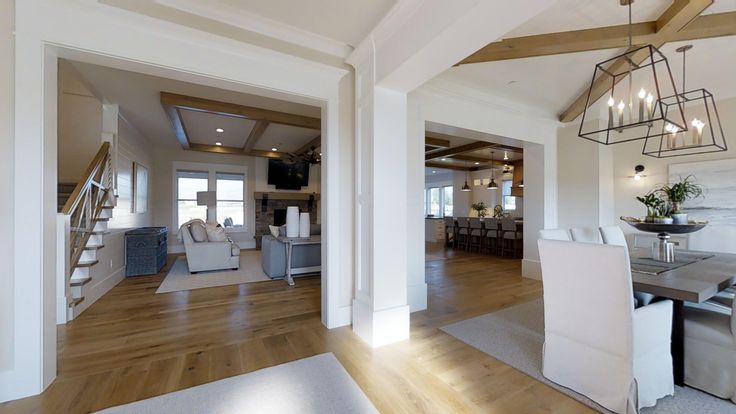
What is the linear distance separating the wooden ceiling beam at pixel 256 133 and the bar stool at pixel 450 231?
5.73 metres

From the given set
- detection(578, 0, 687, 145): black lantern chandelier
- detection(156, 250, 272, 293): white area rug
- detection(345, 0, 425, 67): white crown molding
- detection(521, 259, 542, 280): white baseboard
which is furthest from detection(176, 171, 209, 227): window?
detection(578, 0, 687, 145): black lantern chandelier

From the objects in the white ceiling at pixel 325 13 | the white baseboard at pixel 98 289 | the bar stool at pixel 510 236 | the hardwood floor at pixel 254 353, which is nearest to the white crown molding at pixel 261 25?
the white ceiling at pixel 325 13

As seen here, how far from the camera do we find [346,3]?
217 centimetres

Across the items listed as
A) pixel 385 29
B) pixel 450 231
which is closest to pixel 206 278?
pixel 385 29

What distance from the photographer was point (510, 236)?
22.3ft

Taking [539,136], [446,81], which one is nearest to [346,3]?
[446,81]

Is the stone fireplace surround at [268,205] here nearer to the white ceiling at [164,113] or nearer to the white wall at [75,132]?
the white ceiling at [164,113]

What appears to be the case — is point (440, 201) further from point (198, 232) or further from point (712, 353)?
point (712, 353)

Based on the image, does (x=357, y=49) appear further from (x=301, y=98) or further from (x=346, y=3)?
(x=301, y=98)

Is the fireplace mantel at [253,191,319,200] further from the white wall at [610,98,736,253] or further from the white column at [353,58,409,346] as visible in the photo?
the white wall at [610,98,736,253]

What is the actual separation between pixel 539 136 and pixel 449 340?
12.3ft

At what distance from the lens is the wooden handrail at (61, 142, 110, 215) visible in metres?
3.01

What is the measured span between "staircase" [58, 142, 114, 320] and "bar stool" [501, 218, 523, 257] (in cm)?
738

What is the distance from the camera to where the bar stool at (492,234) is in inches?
278
